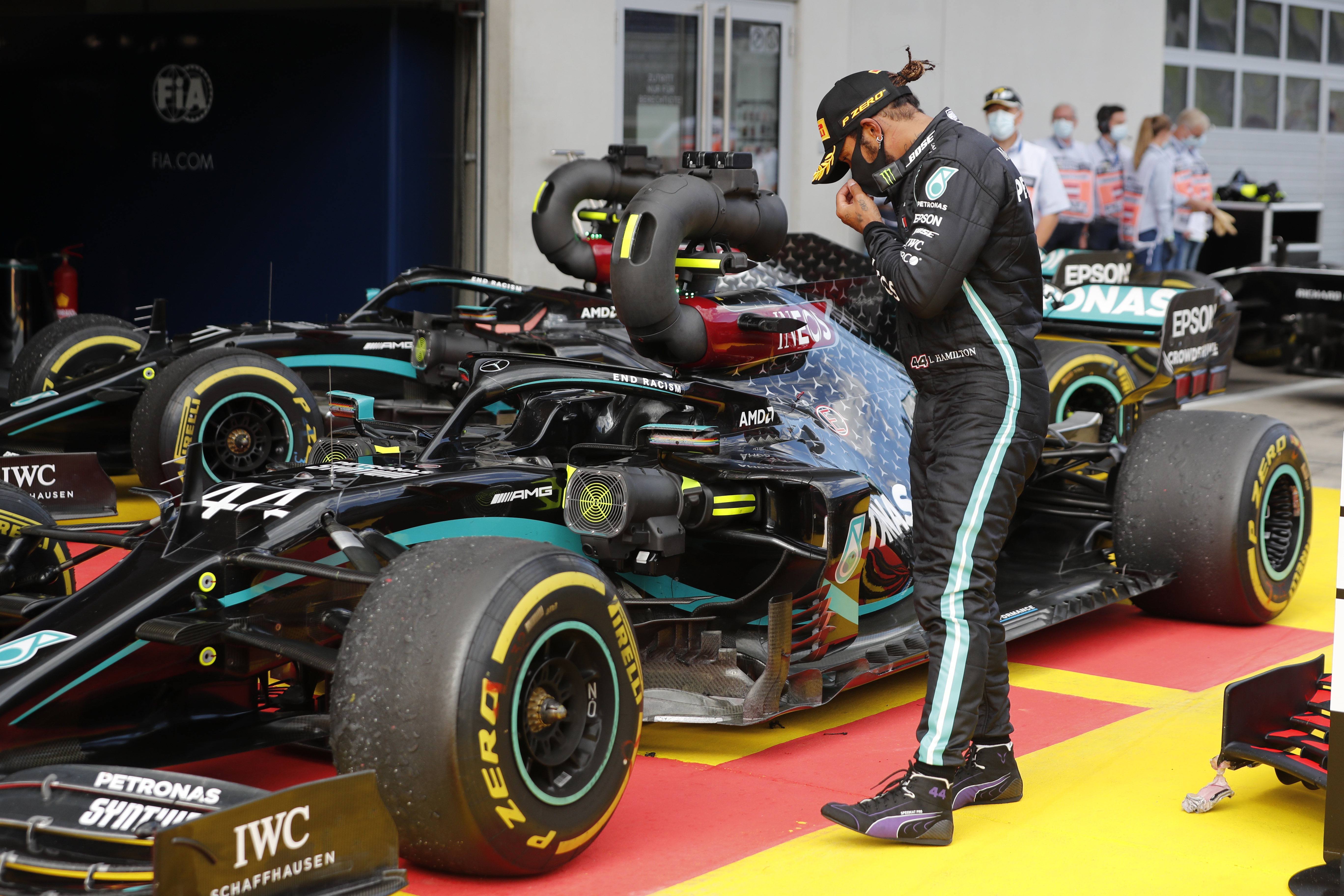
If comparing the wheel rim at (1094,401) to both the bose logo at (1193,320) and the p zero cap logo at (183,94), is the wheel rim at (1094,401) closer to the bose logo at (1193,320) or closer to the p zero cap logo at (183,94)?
the bose logo at (1193,320)

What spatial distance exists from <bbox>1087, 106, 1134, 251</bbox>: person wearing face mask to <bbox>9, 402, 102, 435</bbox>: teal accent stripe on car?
8.73m

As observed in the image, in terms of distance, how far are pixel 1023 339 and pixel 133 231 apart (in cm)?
1220

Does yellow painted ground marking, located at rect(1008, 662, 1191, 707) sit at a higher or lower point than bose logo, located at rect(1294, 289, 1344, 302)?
lower

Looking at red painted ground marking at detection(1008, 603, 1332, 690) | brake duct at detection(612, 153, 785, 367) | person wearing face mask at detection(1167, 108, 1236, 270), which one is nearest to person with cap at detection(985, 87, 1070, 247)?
person wearing face mask at detection(1167, 108, 1236, 270)

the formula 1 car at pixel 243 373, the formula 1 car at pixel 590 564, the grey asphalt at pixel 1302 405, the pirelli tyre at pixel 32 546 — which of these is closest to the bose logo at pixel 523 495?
the formula 1 car at pixel 590 564

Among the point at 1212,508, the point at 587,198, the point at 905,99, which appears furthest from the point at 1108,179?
the point at 905,99

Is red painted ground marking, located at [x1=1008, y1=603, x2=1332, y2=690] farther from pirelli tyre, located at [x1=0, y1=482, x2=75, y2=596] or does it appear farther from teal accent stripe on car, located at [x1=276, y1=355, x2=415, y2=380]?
teal accent stripe on car, located at [x1=276, y1=355, x2=415, y2=380]

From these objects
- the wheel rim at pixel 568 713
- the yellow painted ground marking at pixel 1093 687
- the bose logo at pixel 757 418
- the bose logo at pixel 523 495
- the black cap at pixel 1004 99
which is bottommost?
the yellow painted ground marking at pixel 1093 687

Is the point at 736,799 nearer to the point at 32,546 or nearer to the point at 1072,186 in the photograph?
the point at 32,546

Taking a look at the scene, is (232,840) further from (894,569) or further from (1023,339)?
(894,569)

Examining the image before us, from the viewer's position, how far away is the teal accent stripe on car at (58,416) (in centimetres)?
753

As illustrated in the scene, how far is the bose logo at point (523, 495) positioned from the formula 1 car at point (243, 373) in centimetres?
244

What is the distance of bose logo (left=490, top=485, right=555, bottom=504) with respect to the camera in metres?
4.31

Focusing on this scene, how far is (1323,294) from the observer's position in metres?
12.4
